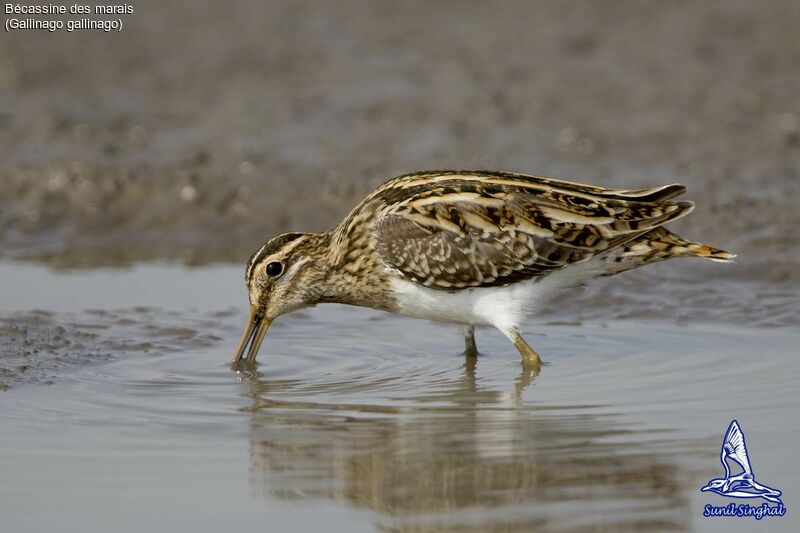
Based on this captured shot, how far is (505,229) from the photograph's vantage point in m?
9.80

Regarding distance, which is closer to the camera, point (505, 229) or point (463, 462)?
point (463, 462)

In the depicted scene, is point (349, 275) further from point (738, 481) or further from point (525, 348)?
point (738, 481)

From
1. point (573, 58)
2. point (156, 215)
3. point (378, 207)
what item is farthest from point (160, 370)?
point (573, 58)

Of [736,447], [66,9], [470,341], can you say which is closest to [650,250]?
[470,341]

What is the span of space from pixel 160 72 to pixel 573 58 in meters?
4.74

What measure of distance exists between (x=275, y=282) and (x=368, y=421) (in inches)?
83.5

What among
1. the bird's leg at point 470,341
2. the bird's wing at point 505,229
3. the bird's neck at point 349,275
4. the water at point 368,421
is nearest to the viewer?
the water at point 368,421

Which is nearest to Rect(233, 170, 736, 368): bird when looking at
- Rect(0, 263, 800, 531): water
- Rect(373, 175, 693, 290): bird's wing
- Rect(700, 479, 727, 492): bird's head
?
Rect(373, 175, 693, 290): bird's wing

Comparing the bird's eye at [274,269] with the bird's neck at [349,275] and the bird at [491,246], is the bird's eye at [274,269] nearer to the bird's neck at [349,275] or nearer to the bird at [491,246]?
the bird at [491,246]

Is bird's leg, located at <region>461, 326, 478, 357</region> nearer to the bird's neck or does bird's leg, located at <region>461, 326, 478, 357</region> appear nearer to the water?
the water

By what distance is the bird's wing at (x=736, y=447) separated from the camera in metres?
7.37

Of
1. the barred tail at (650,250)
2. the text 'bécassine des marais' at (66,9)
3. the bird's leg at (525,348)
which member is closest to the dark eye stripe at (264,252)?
the bird's leg at (525,348)

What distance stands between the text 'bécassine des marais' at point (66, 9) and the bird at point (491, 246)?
7590mm

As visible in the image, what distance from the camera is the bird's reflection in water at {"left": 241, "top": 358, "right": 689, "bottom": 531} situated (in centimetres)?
674
